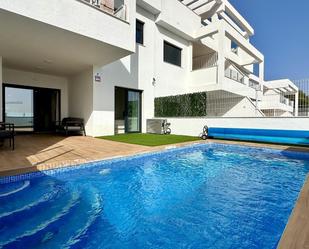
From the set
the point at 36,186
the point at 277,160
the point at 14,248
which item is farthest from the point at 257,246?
the point at 277,160

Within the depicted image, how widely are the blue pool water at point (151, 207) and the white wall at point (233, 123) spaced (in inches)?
138

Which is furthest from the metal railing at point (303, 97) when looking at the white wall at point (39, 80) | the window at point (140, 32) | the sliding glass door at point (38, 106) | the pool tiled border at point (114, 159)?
the sliding glass door at point (38, 106)

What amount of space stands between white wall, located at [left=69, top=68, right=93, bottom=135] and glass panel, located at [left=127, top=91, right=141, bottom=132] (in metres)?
2.27

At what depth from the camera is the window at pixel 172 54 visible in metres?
12.9

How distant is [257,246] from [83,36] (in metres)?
6.05

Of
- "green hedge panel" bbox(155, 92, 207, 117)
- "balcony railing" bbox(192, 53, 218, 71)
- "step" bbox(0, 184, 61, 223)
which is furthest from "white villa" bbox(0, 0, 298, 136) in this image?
"step" bbox(0, 184, 61, 223)

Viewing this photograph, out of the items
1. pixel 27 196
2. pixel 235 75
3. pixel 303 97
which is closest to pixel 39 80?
pixel 27 196

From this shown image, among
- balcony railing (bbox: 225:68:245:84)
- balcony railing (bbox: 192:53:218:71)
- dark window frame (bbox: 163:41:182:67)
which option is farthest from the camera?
balcony railing (bbox: 192:53:218:71)

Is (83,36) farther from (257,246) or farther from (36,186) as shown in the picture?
(257,246)

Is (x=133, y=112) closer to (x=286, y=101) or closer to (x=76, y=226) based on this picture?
(x=286, y=101)

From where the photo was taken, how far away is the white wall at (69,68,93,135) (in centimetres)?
898

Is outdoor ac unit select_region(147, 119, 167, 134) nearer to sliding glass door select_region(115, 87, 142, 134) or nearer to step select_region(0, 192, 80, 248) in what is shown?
sliding glass door select_region(115, 87, 142, 134)

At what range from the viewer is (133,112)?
10961mm

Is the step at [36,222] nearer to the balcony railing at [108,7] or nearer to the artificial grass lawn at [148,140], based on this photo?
the artificial grass lawn at [148,140]
